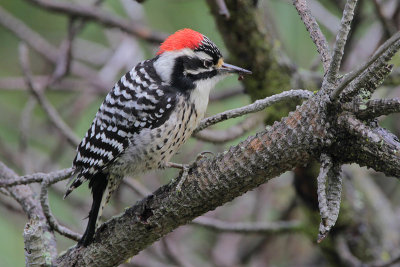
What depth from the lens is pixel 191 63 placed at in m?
3.06

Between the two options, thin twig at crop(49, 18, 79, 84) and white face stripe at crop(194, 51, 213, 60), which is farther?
thin twig at crop(49, 18, 79, 84)

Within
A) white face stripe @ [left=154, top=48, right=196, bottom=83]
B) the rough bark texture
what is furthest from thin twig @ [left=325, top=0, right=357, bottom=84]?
white face stripe @ [left=154, top=48, right=196, bottom=83]

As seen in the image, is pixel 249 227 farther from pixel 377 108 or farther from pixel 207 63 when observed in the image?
pixel 377 108

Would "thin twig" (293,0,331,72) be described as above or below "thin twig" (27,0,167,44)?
above

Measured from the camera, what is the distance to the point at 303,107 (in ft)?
6.35

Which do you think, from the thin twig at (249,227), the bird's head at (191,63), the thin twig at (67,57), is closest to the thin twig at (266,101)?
the bird's head at (191,63)

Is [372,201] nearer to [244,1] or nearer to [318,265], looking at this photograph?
[318,265]

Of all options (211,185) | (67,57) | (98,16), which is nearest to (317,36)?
(211,185)

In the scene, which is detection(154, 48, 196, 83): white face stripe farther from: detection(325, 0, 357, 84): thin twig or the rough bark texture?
detection(325, 0, 357, 84): thin twig

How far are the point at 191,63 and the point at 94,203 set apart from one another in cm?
94

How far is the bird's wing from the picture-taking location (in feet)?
9.52

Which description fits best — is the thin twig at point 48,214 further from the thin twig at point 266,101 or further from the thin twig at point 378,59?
the thin twig at point 378,59

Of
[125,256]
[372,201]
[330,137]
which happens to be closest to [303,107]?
[330,137]

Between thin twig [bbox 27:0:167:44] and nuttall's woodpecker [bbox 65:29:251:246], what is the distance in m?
1.14
